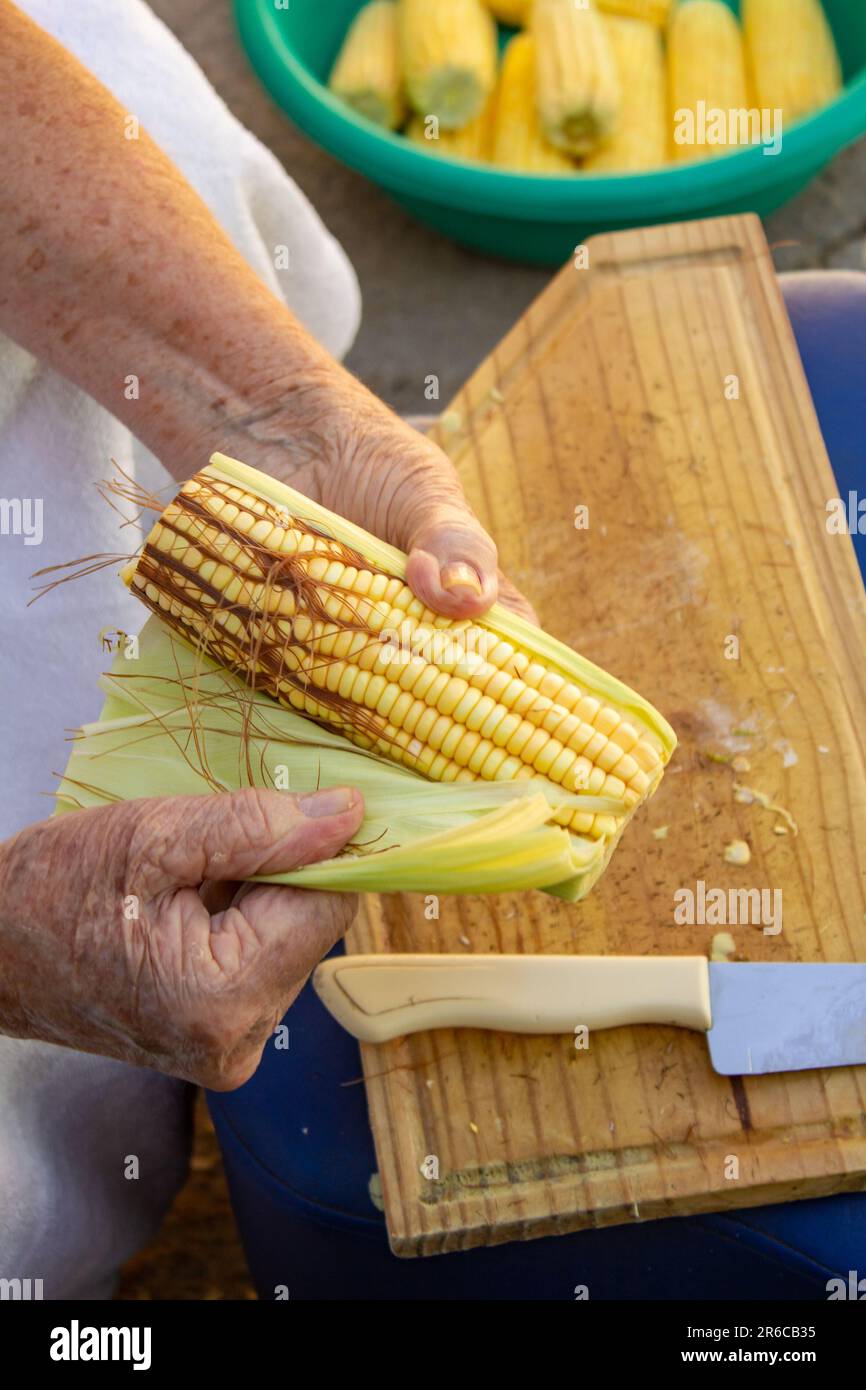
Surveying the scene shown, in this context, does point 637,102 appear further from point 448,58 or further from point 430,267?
point 430,267

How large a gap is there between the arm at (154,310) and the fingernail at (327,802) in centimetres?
41

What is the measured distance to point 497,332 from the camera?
11.5 ft

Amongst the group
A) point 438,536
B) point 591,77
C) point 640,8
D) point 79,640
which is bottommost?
point 438,536

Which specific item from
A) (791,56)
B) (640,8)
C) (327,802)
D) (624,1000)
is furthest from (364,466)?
(640,8)

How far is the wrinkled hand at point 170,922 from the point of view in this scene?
132cm

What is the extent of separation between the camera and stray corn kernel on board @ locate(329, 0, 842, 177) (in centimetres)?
317

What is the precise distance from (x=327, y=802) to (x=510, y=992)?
39cm

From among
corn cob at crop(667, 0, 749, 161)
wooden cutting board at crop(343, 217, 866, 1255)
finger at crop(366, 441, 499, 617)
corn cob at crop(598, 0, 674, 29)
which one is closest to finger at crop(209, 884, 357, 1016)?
wooden cutting board at crop(343, 217, 866, 1255)

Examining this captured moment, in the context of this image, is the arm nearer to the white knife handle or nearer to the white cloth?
the white cloth

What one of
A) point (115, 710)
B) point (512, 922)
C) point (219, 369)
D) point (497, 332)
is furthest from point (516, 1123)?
point (497, 332)

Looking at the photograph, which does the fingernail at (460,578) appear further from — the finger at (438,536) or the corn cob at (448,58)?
the corn cob at (448,58)

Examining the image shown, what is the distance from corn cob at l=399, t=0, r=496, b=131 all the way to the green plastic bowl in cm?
27

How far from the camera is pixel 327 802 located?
136 centimetres

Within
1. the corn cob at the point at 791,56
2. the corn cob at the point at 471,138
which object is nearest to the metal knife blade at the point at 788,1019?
the corn cob at the point at 791,56
